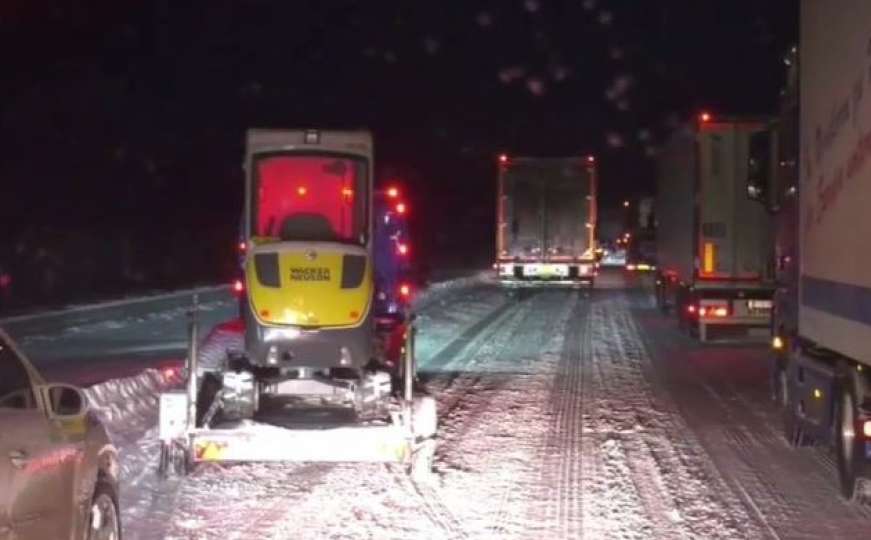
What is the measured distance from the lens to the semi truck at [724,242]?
25.1 m

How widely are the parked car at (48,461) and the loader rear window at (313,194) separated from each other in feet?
18.0

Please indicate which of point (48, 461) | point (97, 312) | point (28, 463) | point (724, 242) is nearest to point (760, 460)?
point (48, 461)

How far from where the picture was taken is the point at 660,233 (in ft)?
113

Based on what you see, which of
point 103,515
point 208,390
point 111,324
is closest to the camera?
point 103,515

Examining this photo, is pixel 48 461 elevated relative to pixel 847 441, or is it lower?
elevated

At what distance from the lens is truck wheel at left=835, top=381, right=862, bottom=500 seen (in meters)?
10.3

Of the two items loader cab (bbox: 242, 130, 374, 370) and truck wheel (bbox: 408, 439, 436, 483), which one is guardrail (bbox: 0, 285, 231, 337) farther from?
truck wheel (bbox: 408, 439, 436, 483)

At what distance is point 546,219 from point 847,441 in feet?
88.1

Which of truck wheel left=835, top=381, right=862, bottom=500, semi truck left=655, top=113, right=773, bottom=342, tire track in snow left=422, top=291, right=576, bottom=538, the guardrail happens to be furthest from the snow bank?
semi truck left=655, top=113, right=773, bottom=342

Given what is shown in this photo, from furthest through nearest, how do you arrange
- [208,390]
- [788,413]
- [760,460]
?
[788,413], [208,390], [760,460]

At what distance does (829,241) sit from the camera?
11227 millimetres

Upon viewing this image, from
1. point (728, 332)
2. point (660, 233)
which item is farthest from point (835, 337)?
point (660, 233)

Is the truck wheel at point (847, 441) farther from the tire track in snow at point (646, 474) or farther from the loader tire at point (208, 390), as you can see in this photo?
the loader tire at point (208, 390)

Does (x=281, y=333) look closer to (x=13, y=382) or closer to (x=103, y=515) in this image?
(x=103, y=515)
